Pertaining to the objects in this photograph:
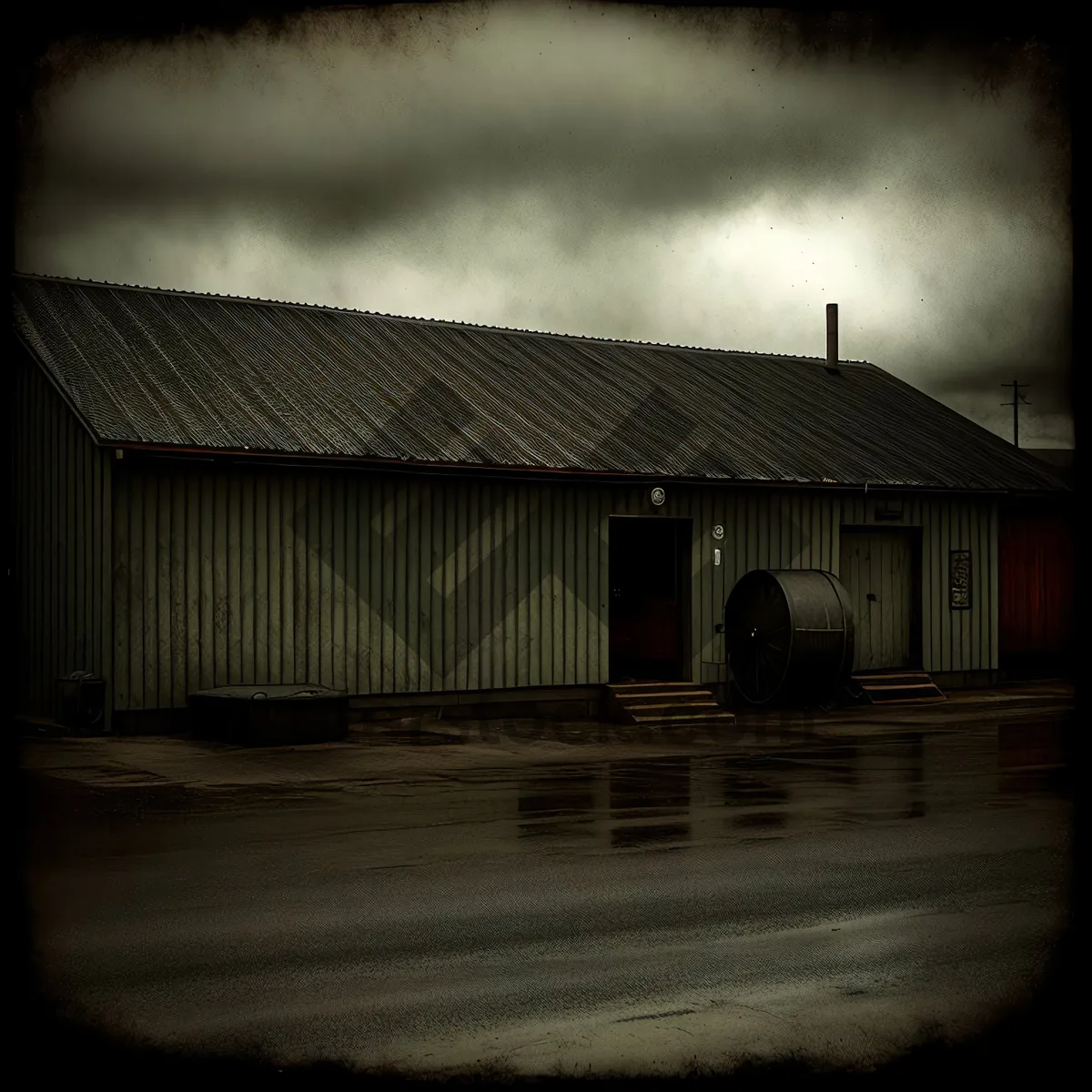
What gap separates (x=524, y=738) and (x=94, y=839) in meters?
7.84

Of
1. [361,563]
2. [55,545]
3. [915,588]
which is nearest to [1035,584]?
[915,588]

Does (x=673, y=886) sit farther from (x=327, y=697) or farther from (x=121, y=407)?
(x=121, y=407)

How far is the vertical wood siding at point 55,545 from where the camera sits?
16.7 meters

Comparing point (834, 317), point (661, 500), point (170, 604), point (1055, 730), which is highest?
point (834, 317)

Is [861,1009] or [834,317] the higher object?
[834,317]

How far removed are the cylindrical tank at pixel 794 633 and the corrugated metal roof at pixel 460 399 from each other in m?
1.92

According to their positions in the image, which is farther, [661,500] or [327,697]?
[661,500]

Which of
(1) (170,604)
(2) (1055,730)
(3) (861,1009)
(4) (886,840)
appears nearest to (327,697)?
(1) (170,604)

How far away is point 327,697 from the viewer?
16.3m

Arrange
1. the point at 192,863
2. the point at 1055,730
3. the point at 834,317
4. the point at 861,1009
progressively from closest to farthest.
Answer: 1. the point at 861,1009
2. the point at 192,863
3. the point at 1055,730
4. the point at 834,317

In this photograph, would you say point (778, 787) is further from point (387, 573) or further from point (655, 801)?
point (387, 573)

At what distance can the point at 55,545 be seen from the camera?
17.8m

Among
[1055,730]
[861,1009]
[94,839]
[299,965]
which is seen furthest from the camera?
[1055,730]

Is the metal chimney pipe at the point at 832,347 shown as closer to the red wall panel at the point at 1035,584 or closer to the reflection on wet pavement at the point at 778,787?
the red wall panel at the point at 1035,584
